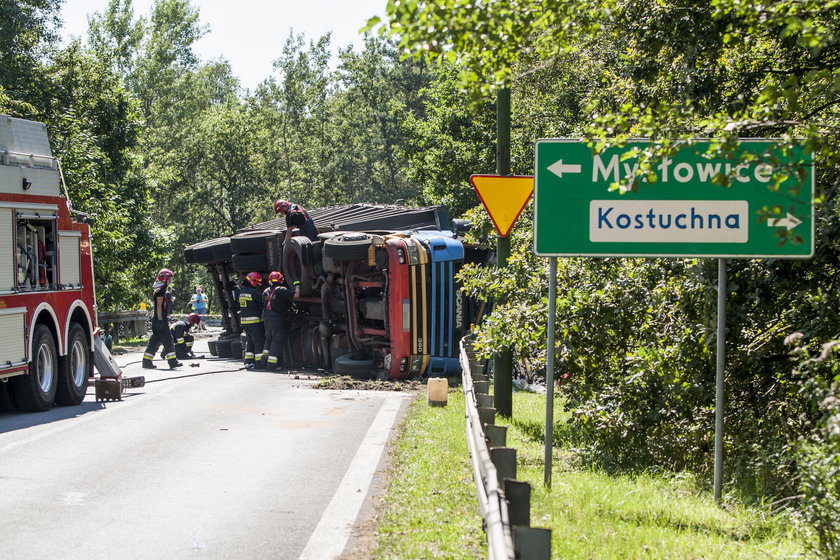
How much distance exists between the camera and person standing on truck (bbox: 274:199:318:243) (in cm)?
2009

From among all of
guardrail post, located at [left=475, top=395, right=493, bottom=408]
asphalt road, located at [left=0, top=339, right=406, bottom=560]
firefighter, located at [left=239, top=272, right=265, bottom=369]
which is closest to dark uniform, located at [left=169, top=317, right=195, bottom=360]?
firefighter, located at [left=239, top=272, right=265, bottom=369]

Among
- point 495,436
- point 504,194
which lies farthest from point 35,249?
point 495,436

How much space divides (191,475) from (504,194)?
4.40 meters

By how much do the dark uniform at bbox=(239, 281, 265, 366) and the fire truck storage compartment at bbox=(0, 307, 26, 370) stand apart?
25.7 feet

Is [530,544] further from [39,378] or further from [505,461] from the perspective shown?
[39,378]

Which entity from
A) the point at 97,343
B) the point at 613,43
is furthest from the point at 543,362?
the point at 613,43

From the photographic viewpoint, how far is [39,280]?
1402 centimetres

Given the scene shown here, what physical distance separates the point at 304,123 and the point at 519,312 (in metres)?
56.6

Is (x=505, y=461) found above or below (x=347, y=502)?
above

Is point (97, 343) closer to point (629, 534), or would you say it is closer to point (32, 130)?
point (32, 130)

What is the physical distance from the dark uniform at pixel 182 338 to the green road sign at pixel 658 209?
1680cm

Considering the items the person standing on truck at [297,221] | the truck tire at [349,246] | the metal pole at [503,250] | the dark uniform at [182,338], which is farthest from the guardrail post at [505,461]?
the dark uniform at [182,338]

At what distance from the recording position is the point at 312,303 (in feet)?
68.7

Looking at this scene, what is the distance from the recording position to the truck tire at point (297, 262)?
64.4 feet
